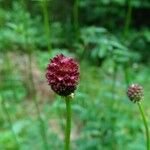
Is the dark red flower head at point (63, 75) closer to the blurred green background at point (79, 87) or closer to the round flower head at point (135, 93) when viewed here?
the round flower head at point (135, 93)

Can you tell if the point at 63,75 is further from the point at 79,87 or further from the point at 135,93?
the point at 79,87

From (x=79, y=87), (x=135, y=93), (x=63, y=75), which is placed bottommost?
(x=79, y=87)

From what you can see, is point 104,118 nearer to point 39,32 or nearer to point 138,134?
point 138,134

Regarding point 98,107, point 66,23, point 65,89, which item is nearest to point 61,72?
point 65,89

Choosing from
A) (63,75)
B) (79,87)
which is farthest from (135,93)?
(79,87)

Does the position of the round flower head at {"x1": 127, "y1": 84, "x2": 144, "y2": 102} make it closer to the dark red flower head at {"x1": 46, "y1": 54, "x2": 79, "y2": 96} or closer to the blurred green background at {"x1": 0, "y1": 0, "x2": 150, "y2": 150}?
the dark red flower head at {"x1": 46, "y1": 54, "x2": 79, "y2": 96}

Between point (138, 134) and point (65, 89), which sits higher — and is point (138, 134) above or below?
below

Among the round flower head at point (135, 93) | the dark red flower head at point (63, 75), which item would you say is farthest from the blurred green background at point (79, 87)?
the dark red flower head at point (63, 75)

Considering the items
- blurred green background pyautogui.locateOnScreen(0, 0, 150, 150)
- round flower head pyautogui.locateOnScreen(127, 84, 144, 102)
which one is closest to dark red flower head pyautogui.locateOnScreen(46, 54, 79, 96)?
round flower head pyautogui.locateOnScreen(127, 84, 144, 102)
